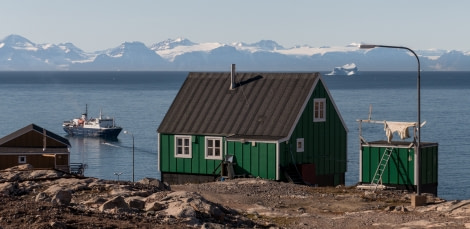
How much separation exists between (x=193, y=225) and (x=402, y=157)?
2141 cm

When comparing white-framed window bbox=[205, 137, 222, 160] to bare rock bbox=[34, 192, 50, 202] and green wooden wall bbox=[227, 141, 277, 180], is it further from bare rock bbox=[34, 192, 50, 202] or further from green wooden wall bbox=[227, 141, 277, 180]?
bare rock bbox=[34, 192, 50, 202]

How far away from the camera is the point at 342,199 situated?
40.8 metres

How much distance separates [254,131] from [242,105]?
7.68 ft

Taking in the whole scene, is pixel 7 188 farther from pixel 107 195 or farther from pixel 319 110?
pixel 319 110

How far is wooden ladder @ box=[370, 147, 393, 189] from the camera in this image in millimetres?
48875

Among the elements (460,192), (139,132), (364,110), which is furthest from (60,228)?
(364,110)

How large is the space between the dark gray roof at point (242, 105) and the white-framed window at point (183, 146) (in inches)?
14.2

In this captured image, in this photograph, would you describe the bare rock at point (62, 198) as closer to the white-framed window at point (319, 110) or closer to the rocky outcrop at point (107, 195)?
the rocky outcrop at point (107, 195)

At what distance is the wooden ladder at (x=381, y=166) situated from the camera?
160 feet

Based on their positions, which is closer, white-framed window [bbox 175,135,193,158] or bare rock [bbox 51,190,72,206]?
bare rock [bbox 51,190,72,206]

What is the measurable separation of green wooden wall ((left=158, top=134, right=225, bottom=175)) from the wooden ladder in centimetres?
823

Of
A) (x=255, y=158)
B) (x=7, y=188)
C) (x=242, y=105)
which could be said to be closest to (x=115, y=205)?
(x=7, y=188)

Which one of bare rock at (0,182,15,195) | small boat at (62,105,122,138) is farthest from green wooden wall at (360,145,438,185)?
small boat at (62,105,122,138)

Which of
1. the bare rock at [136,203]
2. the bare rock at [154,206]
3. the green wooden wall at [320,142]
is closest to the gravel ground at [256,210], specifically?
the bare rock at [154,206]
